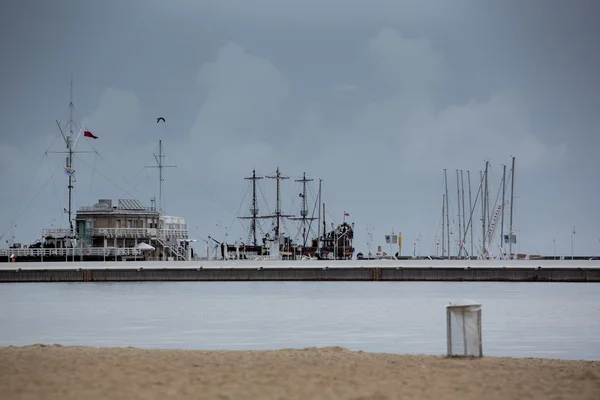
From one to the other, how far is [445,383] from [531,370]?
293cm

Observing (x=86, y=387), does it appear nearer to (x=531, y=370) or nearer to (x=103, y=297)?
(x=531, y=370)

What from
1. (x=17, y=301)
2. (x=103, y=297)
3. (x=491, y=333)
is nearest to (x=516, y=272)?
(x=103, y=297)

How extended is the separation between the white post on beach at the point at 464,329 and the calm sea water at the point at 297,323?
15.0ft

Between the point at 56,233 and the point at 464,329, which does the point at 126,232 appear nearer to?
the point at 56,233

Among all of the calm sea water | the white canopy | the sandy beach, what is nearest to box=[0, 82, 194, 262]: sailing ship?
the white canopy

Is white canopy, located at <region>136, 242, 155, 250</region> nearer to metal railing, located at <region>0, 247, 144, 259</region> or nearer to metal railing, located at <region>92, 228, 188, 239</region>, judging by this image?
metal railing, located at <region>0, 247, 144, 259</region>

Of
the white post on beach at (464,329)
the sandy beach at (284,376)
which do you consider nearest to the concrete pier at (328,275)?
the white post on beach at (464,329)

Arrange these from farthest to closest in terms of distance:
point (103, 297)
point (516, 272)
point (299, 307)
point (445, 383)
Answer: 1. point (516, 272)
2. point (103, 297)
3. point (299, 307)
4. point (445, 383)

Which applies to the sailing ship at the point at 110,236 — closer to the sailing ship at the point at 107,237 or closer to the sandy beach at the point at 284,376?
the sailing ship at the point at 107,237

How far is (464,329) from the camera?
2023 cm

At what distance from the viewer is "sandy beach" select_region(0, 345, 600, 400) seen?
15.6 metres

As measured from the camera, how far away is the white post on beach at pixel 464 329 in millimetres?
19688

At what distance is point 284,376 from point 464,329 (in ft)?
15.8

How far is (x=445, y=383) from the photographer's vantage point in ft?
54.9
